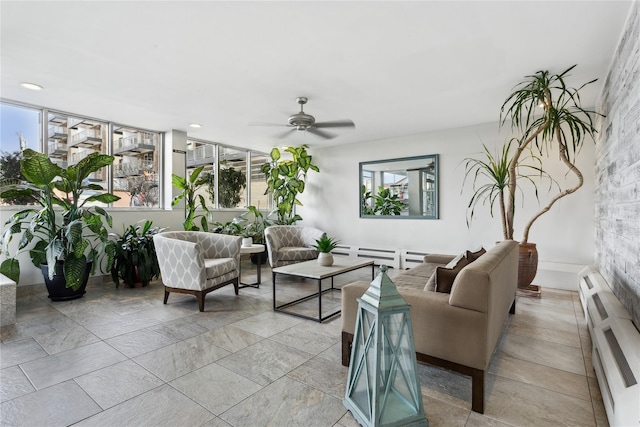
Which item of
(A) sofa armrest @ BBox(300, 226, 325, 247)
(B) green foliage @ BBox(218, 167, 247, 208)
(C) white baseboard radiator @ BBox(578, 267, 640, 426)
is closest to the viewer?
(C) white baseboard radiator @ BBox(578, 267, 640, 426)

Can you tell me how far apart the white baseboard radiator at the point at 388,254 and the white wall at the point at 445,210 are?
0.16 metres

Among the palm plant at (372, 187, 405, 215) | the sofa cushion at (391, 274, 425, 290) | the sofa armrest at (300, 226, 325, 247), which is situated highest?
the palm plant at (372, 187, 405, 215)

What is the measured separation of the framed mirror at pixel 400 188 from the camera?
5625 mm

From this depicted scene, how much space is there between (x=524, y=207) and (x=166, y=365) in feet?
16.3

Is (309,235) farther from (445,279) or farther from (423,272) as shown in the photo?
(445,279)

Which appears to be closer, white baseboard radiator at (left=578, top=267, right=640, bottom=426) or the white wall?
white baseboard radiator at (left=578, top=267, right=640, bottom=426)

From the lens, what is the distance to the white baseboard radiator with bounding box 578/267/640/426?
1.43 metres

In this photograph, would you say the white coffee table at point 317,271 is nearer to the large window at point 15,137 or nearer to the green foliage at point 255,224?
the green foliage at point 255,224

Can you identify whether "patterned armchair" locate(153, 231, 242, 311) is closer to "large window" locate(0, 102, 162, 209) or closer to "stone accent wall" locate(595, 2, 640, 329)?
"large window" locate(0, 102, 162, 209)

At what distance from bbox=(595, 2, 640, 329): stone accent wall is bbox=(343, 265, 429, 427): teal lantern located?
1.57 m

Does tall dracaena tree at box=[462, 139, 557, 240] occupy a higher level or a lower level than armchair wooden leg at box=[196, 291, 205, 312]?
higher

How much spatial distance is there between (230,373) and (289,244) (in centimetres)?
347

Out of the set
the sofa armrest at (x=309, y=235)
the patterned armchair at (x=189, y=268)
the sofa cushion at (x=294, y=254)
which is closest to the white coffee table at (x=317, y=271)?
the patterned armchair at (x=189, y=268)

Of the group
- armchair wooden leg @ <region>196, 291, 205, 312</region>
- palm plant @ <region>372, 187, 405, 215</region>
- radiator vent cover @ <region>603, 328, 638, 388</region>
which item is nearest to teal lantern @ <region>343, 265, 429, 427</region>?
radiator vent cover @ <region>603, 328, 638, 388</region>
